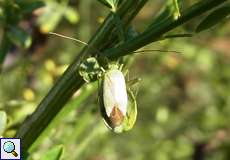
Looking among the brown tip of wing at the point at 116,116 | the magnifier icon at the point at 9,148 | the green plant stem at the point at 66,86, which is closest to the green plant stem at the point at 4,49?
the magnifier icon at the point at 9,148

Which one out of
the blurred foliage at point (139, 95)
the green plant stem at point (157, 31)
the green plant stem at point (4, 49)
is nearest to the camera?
the green plant stem at point (157, 31)

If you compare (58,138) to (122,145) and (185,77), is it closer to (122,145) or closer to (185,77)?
(122,145)

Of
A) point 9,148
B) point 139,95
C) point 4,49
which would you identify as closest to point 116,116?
point 9,148

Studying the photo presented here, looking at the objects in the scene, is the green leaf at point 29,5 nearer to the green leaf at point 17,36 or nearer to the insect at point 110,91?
the green leaf at point 17,36

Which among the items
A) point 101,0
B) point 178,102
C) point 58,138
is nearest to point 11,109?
point 58,138

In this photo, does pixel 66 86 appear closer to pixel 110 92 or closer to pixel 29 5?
pixel 110 92

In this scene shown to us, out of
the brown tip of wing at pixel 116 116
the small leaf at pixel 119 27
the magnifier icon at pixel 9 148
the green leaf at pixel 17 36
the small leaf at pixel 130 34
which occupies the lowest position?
the brown tip of wing at pixel 116 116

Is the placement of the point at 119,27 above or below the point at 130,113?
above
